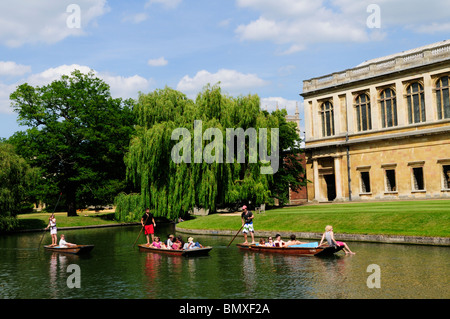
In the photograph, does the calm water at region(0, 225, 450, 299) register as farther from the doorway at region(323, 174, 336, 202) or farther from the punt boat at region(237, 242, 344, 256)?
the doorway at region(323, 174, 336, 202)

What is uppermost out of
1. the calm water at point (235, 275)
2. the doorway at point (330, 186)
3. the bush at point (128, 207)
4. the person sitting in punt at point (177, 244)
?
the doorway at point (330, 186)

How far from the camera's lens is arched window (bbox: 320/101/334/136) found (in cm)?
5200

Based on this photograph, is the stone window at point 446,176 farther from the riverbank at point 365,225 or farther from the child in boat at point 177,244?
the child in boat at point 177,244

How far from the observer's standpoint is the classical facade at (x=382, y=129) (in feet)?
142

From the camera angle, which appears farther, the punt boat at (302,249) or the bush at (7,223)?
the bush at (7,223)

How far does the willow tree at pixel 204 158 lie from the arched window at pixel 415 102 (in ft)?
50.8

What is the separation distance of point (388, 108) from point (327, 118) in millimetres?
7348

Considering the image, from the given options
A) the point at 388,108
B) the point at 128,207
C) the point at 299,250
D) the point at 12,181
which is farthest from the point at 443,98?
the point at 12,181

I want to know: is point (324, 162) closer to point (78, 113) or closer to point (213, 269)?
point (78, 113)

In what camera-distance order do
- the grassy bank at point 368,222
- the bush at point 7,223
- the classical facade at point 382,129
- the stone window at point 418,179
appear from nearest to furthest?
the grassy bank at point 368,222
the bush at point 7,223
the classical facade at point 382,129
the stone window at point 418,179

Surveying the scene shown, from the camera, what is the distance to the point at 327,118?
172 feet

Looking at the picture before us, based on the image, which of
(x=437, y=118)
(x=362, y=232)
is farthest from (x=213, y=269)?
(x=437, y=118)

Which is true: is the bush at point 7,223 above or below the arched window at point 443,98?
below

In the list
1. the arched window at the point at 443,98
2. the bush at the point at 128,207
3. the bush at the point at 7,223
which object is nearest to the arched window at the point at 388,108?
the arched window at the point at 443,98
